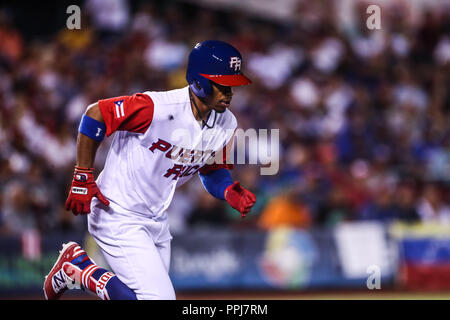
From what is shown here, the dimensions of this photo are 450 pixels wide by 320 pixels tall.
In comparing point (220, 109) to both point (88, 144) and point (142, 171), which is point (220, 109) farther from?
point (88, 144)

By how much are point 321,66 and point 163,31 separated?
3.21m

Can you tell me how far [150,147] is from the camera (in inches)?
190

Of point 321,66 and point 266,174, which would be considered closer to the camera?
point 266,174

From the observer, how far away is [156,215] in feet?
16.5

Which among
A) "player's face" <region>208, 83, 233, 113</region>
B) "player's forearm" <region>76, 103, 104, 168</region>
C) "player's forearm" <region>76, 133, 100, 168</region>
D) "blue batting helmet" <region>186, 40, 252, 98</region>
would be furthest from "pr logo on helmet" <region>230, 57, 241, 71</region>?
"player's forearm" <region>76, 133, 100, 168</region>

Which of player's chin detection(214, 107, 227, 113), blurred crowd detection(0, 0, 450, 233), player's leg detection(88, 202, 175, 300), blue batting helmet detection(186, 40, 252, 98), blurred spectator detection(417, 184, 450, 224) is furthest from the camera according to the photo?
blurred spectator detection(417, 184, 450, 224)

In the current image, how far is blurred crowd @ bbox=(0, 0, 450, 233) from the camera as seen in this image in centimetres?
1067

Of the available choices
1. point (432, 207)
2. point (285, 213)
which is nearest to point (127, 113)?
point (285, 213)

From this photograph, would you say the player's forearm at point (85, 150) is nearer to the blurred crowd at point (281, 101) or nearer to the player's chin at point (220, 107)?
the player's chin at point (220, 107)

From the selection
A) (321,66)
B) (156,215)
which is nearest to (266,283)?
(321,66)

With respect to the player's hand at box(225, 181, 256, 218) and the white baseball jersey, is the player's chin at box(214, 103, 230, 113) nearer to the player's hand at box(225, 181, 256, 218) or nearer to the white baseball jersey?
the white baseball jersey

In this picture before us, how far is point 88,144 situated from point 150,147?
0.43 meters
